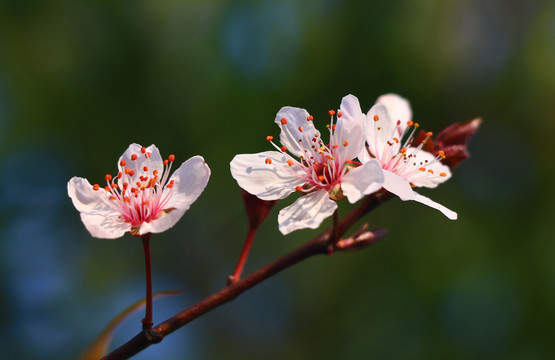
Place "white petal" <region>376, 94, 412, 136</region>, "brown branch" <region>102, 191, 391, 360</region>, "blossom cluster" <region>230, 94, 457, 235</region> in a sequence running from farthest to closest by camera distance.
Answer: "white petal" <region>376, 94, 412, 136</region>, "blossom cluster" <region>230, 94, 457, 235</region>, "brown branch" <region>102, 191, 391, 360</region>

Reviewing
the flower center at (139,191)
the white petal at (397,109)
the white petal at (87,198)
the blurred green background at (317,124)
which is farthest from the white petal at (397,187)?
the blurred green background at (317,124)

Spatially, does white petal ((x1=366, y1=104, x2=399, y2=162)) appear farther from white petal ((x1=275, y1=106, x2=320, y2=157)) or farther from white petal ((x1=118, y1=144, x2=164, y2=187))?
white petal ((x1=118, y1=144, x2=164, y2=187))

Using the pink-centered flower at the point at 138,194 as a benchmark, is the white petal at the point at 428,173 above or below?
below

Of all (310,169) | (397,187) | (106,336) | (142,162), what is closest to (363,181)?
(397,187)

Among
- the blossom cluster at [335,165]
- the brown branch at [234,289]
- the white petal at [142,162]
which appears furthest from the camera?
the white petal at [142,162]

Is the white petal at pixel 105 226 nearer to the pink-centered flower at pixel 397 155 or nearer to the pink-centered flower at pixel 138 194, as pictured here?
the pink-centered flower at pixel 138 194

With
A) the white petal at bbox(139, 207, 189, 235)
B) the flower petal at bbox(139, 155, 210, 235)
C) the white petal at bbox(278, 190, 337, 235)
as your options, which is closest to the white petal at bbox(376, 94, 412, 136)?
the white petal at bbox(278, 190, 337, 235)

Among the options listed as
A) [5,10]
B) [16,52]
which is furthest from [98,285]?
[5,10]
